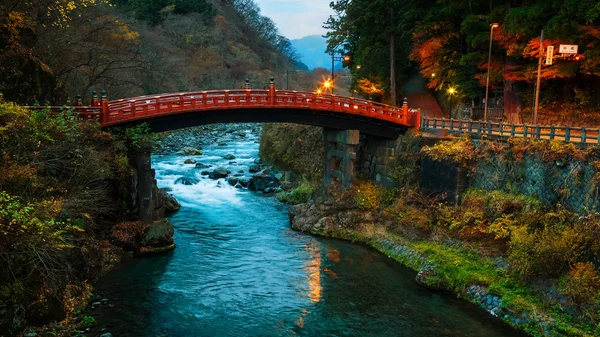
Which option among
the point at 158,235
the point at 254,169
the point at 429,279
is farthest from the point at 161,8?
the point at 429,279

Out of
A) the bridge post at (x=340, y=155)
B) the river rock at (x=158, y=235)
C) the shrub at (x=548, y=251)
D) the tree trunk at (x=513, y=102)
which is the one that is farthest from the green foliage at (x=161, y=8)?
the shrub at (x=548, y=251)

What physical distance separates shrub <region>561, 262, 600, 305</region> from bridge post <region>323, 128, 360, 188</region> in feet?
50.5

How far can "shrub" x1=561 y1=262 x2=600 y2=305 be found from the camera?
15.1m

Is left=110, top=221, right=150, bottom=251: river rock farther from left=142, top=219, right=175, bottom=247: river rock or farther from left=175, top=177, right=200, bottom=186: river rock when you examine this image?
left=175, top=177, right=200, bottom=186: river rock

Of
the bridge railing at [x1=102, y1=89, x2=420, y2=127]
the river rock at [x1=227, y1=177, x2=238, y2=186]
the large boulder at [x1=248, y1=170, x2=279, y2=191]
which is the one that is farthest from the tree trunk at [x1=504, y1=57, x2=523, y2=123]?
the river rock at [x1=227, y1=177, x2=238, y2=186]

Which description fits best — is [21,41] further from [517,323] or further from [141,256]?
[517,323]

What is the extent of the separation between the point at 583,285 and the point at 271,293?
10965mm

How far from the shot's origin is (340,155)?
99.4 ft

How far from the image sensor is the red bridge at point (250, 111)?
899 inches

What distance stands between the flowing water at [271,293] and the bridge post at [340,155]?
573 centimetres

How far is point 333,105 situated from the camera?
27391mm

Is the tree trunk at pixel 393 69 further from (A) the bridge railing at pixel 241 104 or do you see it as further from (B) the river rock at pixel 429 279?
(B) the river rock at pixel 429 279

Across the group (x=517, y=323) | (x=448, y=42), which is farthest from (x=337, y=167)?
(x=517, y=323)

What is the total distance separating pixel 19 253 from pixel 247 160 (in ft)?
112
